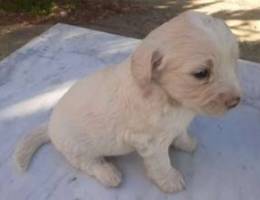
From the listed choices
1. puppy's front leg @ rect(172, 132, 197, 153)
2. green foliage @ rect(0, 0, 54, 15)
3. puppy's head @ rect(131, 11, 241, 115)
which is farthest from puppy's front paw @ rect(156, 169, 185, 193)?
green foliage @ rect(0, 0, 54, 15)

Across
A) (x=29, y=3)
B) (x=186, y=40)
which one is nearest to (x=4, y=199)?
(x=186, y=40)

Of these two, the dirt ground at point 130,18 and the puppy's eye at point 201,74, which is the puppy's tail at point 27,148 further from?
the dirt ground at point 130,18

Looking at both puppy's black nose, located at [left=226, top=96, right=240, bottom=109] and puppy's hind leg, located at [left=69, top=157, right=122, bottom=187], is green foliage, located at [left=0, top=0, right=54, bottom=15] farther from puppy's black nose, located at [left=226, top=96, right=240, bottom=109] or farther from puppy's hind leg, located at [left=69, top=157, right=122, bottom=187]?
puppy's black nose, located at [left=226, top=96, right=240, bottom=109]

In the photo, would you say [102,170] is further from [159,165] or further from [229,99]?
[229,99]

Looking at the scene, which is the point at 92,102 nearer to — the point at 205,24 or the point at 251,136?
the point at 205,24

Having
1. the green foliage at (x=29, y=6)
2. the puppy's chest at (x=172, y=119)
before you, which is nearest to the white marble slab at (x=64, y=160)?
the puppy's chest at (x=172, y=119)

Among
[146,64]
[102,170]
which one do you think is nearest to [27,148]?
[102,170]
